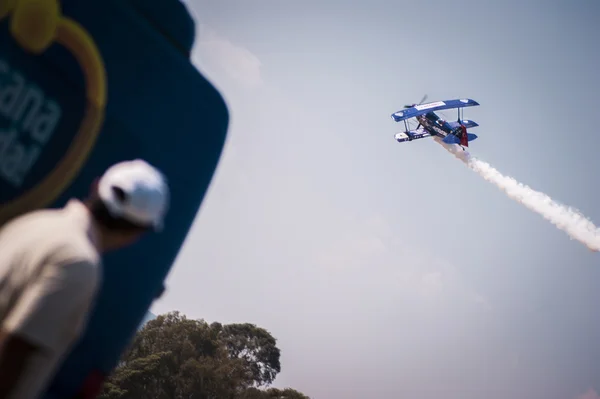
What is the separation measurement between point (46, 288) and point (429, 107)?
4104 cm

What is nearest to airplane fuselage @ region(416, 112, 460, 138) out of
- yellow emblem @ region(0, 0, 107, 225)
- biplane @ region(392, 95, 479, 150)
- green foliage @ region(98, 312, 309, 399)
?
biplane @ region(392, 95, 479, 150)

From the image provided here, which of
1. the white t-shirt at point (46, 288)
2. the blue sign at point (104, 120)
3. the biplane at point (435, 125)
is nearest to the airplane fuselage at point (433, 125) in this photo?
the biplane at point (435, 125)

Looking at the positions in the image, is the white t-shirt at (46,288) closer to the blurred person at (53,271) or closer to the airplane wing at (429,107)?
the blurred person at (53,271)

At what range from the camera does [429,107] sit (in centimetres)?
4062

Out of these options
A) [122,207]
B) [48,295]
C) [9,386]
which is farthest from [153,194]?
[9,386]

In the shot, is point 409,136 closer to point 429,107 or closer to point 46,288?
point 429,107

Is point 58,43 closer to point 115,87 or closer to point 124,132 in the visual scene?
point 115,87

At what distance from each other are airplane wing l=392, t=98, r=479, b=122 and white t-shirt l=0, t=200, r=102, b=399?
3950 centimetres

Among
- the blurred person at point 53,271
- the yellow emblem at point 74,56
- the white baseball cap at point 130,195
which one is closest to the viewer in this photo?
the blurred person at point 53,271

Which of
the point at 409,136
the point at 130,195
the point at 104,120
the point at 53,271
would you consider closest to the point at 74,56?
the point at 104,120

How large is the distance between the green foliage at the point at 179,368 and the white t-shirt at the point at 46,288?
41.2 metres

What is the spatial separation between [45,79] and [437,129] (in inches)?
1585

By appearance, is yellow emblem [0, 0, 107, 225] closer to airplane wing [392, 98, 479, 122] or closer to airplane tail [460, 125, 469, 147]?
airplane wing [392, 98, 479, 122]

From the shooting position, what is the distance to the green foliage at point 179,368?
138ft
